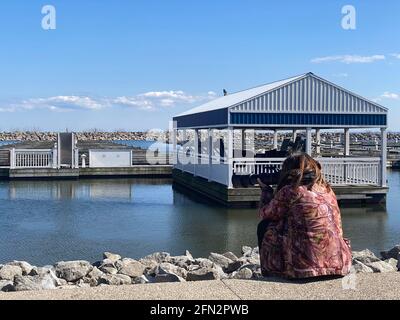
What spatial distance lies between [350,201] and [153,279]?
12115 millimetres

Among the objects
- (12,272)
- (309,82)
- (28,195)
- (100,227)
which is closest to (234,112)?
(309,82)

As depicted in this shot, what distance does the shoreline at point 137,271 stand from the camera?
7371 mm

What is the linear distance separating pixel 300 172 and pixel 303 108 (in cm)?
1329

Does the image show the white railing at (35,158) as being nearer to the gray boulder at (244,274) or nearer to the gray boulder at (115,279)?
the gray boulder at (115,279)

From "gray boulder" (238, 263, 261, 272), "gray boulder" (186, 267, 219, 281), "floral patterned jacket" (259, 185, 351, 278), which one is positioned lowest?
"gray boulder" (238, 263, 261, 272)

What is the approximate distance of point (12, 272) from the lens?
28.6ft

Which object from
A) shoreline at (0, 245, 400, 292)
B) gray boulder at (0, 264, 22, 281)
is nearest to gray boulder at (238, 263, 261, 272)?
shoreline at (0, 245, 400, 292)

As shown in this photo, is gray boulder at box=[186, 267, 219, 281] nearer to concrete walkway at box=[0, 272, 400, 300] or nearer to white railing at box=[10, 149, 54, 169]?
concrete walkway at box=[0, 272, 400, 300]

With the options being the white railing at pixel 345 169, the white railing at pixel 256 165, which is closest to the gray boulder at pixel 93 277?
the white railing at pixel 256 165

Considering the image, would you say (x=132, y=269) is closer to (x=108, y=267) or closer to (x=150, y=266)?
(x=150, y=266)

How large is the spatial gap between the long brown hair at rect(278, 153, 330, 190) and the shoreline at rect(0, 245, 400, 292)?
1.69 meters

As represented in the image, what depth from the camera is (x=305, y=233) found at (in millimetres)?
5758

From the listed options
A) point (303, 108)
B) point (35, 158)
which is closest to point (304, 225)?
point (303, 108)

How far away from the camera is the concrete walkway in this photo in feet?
17.9
